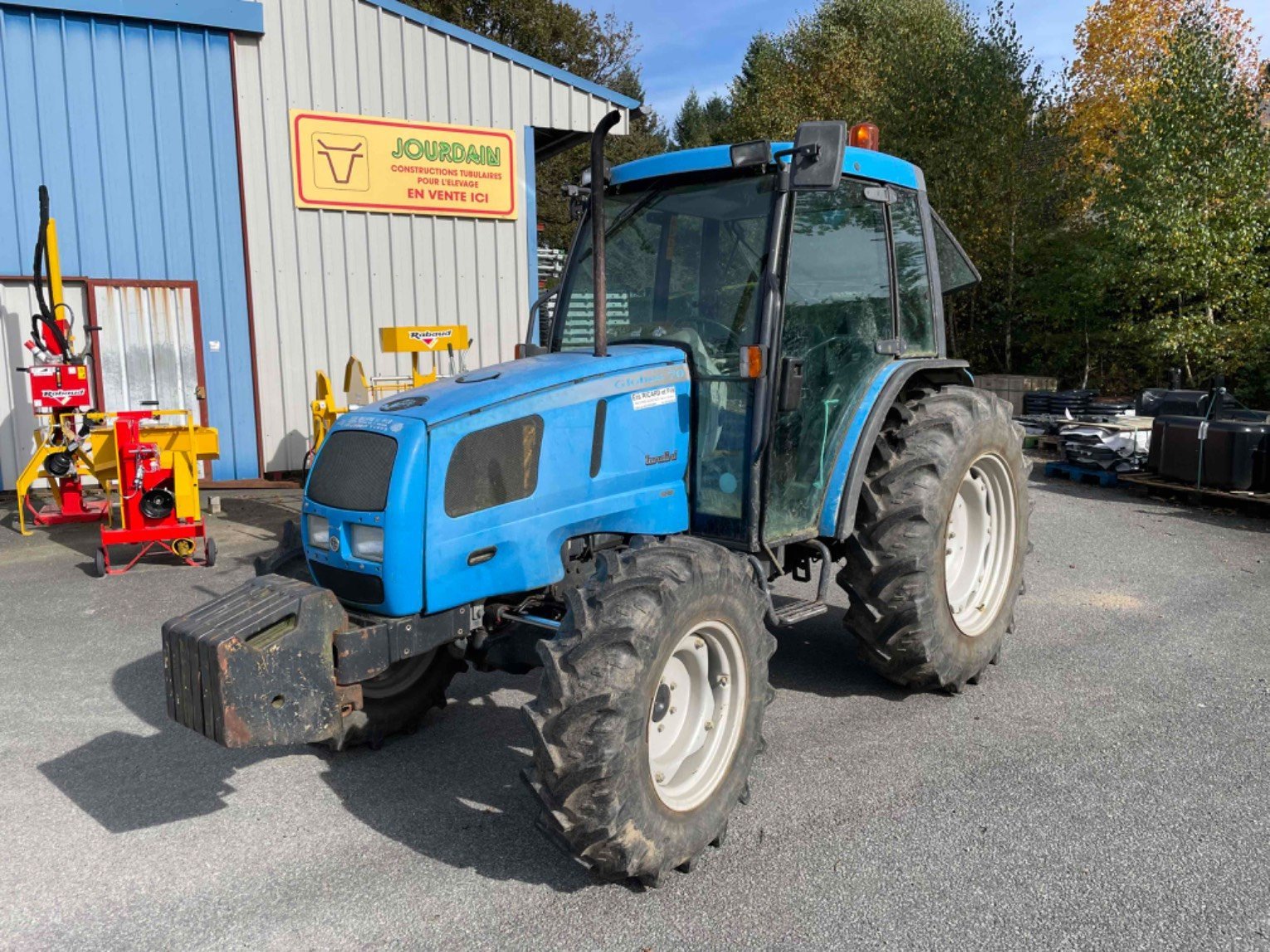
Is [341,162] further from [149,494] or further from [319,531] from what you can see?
[319,531]

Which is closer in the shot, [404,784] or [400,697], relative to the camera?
[404,784]

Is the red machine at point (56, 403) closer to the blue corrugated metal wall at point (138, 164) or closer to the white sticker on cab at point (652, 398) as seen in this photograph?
the blue corrugated metal wall at point (138, 164)

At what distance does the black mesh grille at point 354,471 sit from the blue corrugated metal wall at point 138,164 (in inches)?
283

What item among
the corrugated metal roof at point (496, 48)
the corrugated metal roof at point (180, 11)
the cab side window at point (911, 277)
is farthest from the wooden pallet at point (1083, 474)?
the corrugated metal roof at point (180, 11)

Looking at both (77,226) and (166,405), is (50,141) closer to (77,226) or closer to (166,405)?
(77,226)

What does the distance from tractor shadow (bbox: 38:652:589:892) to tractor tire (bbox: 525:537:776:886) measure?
0.22 metres

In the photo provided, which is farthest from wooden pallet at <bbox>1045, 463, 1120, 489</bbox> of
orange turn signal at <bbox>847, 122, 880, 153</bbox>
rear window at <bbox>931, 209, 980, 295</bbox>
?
orange turn signal at <bbox>847, 122, 880, 153</bbox>

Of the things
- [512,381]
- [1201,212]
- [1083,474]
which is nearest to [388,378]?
[512,381]

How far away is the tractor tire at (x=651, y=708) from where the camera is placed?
265 centimetres

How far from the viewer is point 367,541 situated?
3.01m

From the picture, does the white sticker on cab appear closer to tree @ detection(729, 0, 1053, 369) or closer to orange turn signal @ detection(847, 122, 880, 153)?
orange turn signal @ detection(847, 122, 880, 153)

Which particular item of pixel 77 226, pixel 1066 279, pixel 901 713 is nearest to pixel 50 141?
pixel 77 226

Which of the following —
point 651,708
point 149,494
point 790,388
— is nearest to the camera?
point 651,708

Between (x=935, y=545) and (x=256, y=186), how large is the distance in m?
8.09
